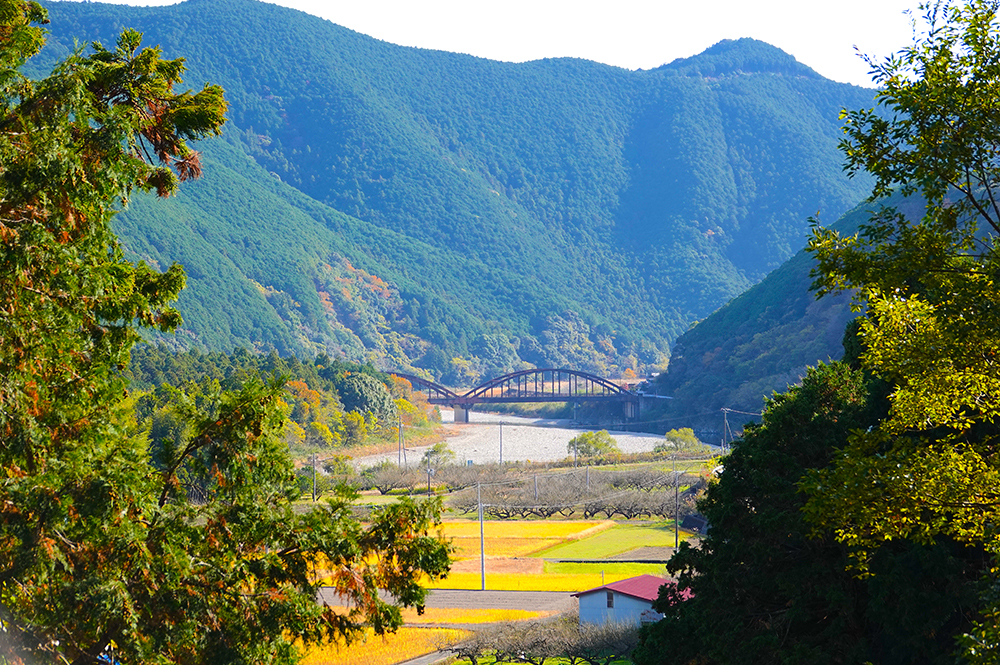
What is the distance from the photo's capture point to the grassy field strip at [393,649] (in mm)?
33406

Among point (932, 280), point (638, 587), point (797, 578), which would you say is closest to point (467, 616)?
point (638, 587)

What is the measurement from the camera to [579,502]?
254ft

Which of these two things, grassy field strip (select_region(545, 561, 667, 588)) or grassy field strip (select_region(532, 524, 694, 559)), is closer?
grassy field strip (select_region(545, 561, 667, 588))

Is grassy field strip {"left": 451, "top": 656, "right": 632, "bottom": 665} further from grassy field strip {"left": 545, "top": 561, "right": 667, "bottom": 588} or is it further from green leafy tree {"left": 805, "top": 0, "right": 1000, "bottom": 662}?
green leafy tree {"left": 805, "top": 0, "right": 1000, "bottom": 662}

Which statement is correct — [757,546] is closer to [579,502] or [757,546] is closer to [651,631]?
[651,631]

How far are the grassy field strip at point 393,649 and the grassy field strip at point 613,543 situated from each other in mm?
19803

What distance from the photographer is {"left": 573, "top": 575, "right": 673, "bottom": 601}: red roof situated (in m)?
34.4

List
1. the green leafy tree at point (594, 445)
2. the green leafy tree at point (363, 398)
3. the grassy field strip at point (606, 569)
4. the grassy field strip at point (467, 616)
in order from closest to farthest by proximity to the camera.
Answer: the grassy field strip at point (467, 616), the grassy field strip at point (606, 569), the green leafy tree at point (594, 445), the green leafy tree at point (363, 398)

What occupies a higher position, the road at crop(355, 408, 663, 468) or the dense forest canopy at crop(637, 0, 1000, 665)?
the dense forest canopy at crop(637, 0, 1000, 665)

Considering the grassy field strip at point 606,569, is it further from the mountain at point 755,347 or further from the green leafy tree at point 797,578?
the mountain at point 755,347

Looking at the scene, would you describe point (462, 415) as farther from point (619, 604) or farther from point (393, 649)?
point (619, 604)

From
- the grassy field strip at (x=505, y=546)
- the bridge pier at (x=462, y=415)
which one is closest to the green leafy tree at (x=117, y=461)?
the grassy field strip at (x=505, y=546)

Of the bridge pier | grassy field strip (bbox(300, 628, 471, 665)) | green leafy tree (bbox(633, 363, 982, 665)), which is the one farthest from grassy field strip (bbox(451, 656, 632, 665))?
the bridge pier

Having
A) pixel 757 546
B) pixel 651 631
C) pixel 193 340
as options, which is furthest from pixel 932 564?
pixel 193 340
